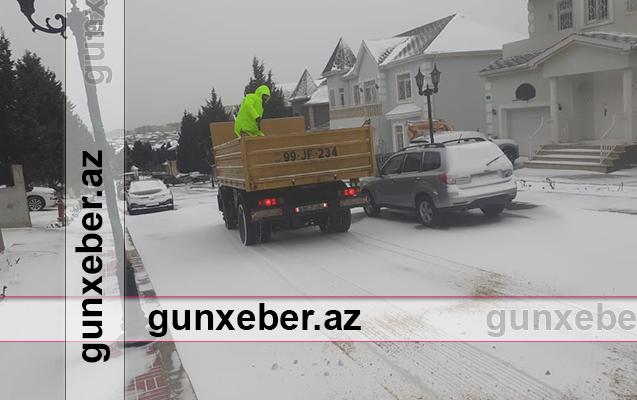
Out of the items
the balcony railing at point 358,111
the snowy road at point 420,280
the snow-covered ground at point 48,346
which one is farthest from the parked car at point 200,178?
the snow-covered ground at point 48,346

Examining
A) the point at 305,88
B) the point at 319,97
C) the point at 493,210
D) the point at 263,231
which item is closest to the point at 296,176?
the point at 263,231

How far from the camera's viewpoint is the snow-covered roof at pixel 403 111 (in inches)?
1224

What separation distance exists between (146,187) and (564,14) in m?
18.6

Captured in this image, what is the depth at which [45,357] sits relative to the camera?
18.3ft

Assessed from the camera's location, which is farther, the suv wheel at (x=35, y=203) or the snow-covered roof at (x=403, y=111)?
the snow-covered roof at (x=403, y=111)

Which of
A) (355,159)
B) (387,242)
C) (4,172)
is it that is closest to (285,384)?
(387,242)

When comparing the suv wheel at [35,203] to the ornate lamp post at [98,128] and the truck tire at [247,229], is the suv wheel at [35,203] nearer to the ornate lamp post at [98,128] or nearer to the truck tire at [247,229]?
the truck tire at [247,229]

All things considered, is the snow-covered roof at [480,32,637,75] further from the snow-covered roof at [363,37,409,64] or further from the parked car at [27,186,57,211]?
the parked car at [27,186,57,211]

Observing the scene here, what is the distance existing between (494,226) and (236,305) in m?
5.89

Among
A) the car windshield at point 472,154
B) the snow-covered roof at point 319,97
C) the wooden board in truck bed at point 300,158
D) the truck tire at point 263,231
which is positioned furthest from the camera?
the snow-covered roof at point 319,97

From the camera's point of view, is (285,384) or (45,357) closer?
(285,384)

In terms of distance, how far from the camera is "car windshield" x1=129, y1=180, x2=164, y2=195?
69.7 feet

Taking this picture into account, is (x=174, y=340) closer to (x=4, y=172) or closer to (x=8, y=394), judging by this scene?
(x=8, y=394)

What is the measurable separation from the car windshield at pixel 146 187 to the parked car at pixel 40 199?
191 inches
